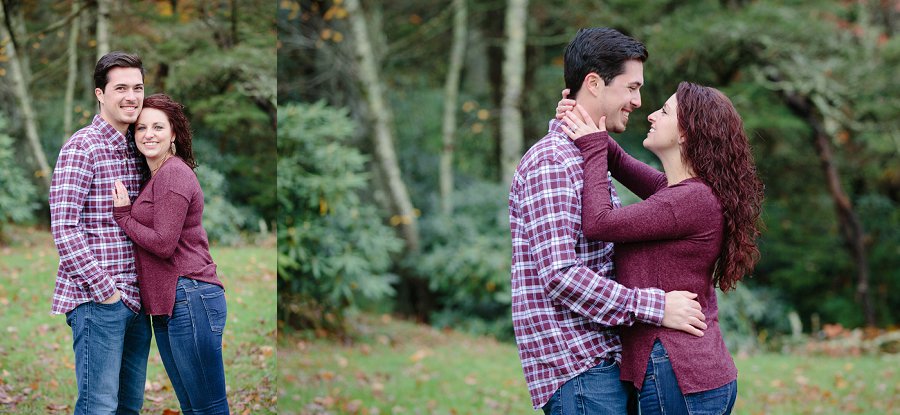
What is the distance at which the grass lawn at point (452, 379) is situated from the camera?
18.8 feet

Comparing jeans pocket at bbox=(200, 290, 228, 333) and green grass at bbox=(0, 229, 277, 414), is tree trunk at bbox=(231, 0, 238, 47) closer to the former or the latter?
green grass at bbox=(0, 229, 277, 414)

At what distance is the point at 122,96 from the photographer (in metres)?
2.78

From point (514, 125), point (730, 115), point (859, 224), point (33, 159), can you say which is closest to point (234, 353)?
point (33, 159)

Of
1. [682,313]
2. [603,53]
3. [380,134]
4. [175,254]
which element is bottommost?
[682,313]

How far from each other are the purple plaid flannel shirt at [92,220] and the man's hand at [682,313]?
1.76 metres

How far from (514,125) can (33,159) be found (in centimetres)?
627

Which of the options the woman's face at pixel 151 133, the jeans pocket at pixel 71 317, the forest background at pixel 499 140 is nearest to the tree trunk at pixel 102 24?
the woman's face at pixel 151 133

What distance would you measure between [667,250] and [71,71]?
2.63 m

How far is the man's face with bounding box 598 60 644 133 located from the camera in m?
2.40

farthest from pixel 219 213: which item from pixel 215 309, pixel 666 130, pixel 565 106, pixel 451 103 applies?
pixel 451 103

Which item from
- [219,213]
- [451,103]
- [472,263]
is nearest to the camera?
[219,213]

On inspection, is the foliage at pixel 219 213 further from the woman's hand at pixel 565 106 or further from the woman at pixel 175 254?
the woman's hand at pixel 565 106

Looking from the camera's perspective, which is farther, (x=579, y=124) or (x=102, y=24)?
(x=102, y=24)

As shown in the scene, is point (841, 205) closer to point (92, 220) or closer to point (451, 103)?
point (451, 103)
